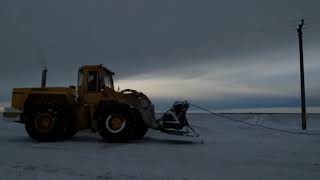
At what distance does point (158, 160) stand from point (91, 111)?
533cm

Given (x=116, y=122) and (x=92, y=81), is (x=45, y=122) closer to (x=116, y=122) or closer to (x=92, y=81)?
(x=92, y=81)

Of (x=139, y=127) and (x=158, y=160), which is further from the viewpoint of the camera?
(x=139, y=127)

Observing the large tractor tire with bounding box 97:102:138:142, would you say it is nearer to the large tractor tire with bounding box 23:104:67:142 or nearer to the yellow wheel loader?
the yellow wheel loader

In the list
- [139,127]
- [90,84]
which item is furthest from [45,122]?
[139,127]

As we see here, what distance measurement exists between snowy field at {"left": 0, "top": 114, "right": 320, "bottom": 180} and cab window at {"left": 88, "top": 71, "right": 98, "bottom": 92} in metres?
1.87

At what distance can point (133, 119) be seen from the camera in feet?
52.2

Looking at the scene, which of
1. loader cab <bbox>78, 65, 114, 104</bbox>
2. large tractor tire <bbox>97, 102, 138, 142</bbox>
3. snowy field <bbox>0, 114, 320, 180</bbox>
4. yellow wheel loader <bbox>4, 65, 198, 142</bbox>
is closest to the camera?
snowy field <bbox>0, 114, 320, 180</bbox>

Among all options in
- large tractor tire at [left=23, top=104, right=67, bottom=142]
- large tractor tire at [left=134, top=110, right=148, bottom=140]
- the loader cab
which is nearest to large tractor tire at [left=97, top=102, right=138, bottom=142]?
large tractor tire at [left=134, top=110, right=148, bottom=140]

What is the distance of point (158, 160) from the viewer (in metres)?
11.8

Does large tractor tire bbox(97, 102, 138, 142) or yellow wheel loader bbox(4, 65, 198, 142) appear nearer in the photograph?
large tractor tire bbox(97, 102, 138, 142)

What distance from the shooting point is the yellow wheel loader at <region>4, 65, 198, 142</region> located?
15.9m

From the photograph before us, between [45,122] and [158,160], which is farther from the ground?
[45,122]

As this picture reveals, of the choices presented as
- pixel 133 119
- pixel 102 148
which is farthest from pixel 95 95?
pixel 102 148

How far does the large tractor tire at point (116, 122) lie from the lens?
624 inches
